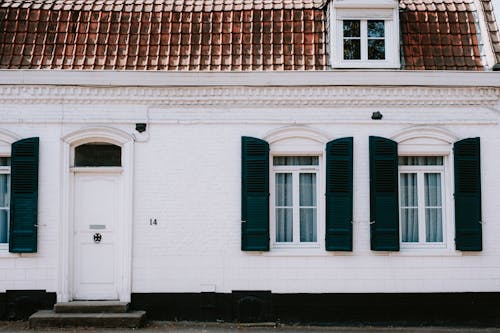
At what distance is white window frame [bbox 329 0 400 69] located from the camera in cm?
1209

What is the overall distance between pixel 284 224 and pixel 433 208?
8.88 ft

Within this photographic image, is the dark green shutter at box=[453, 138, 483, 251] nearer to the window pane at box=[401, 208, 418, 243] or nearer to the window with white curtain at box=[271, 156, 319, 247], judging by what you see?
the window pane at box=[401, 208, 418, 243]

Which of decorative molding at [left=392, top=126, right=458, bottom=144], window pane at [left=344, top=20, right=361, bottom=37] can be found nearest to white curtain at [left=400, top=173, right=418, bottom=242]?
decorative molding at [left=392, top=126, right=458, bottom=144]

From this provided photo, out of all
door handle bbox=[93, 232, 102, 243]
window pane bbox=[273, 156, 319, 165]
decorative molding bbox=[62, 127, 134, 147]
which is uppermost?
decorative molding bbox=[62, 127, 134, 147]

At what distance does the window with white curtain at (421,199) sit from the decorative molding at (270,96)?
1.11 m

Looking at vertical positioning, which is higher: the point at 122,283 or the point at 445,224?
the point at 445,224

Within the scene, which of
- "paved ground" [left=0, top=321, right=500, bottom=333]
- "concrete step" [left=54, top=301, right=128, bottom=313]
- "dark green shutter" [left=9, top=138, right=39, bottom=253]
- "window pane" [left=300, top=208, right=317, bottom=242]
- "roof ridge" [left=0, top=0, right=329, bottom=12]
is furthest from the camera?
"roof ridge" [left=0, top=0, right=329, bottom=12]

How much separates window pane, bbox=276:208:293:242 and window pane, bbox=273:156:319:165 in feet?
2.78

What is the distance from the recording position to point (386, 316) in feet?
38.9

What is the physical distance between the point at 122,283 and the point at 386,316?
15.3 ft

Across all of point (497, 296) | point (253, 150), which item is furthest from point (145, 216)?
point (497, 296)

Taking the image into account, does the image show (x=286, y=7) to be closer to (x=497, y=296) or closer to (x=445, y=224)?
(x=445, y=224)

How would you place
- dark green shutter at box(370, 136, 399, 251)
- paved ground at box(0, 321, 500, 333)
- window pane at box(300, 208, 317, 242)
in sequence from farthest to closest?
window pane at box(300, 208, 317, 242), dark green shutter at box(370, 136, 399, 251), paved ground at box(0, 321, 500, 333)

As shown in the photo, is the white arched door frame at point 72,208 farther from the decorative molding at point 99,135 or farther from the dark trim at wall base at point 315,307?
the dark trim at wall base at point 315,307
